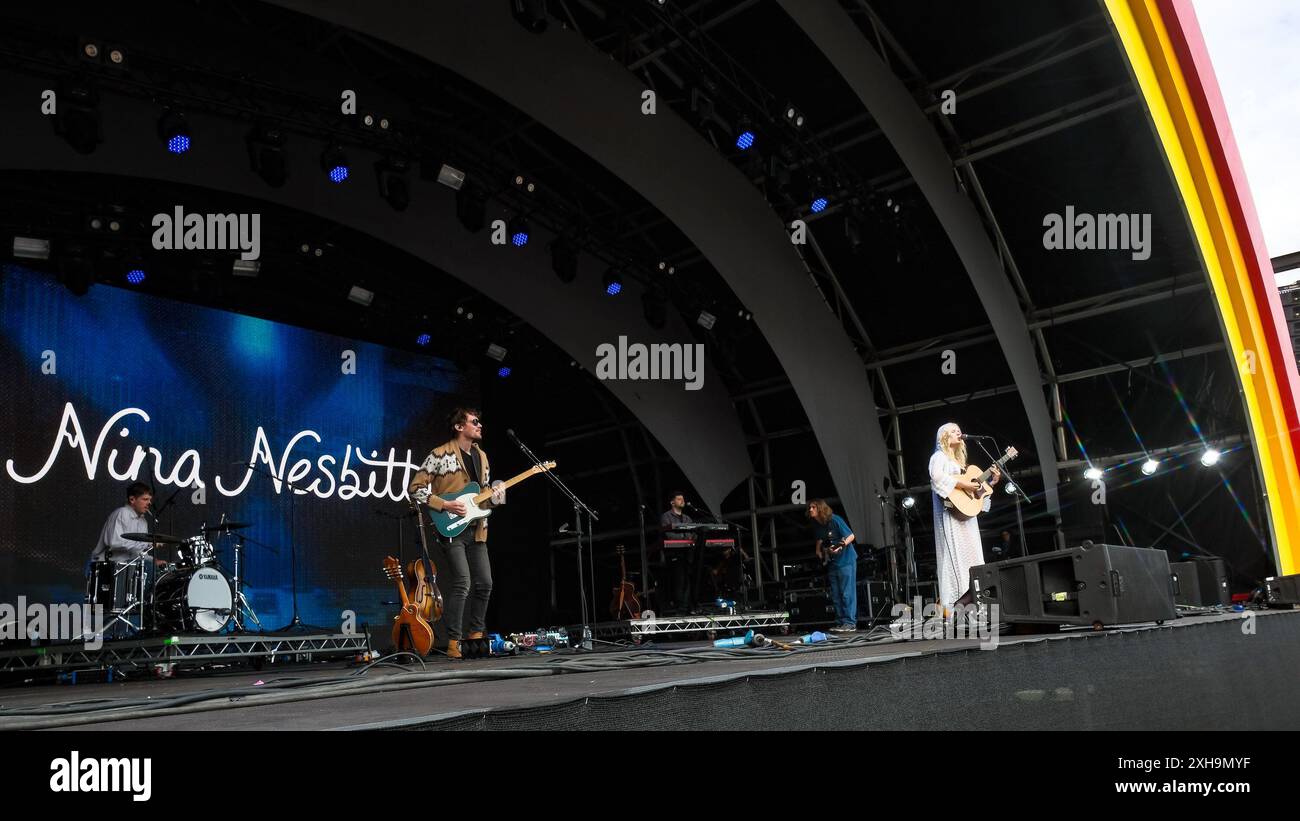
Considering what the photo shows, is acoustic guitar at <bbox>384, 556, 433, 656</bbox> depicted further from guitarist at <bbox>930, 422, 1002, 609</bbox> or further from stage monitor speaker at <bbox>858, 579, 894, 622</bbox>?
guitarist at <bbox>930, 422, 1002, 609</bbox>

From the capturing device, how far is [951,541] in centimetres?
684

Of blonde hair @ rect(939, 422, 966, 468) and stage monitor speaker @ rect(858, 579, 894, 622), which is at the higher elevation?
blonde hair @ rect(939, 422, 966, 468)

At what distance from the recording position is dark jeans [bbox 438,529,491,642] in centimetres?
649

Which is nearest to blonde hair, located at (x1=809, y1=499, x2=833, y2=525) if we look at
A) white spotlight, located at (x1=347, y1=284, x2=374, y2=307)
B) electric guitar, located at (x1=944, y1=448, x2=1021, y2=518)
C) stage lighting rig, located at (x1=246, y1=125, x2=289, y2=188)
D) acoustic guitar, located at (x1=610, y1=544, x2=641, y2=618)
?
acoustic guitar, located at (x1=610, y1=544, x2=641, y2=618)

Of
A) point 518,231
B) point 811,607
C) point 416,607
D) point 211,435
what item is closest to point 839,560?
point 811,607

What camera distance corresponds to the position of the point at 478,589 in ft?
22.0

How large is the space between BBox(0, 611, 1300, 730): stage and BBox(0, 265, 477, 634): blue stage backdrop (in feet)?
25.2

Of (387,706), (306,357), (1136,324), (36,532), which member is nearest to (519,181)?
(306,357)

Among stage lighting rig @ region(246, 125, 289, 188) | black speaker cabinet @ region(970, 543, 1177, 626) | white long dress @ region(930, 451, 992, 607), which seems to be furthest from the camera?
stage lighting rig @ region(246, 125, 289, 188)

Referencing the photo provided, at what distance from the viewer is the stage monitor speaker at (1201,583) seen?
23.5 ft

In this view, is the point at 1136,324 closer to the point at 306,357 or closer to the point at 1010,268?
the point at 1010,268

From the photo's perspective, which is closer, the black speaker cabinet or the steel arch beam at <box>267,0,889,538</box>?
the black speaker cabinet

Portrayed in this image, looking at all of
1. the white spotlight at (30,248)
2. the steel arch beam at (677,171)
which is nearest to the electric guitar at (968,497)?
the steel arch beam at (677,171)

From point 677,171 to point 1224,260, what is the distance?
617cm
